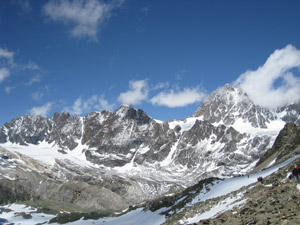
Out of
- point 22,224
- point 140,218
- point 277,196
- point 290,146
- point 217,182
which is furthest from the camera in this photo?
point 22,224

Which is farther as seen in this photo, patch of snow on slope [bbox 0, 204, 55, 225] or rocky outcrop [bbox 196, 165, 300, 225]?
patch of snow on slope [bbox 0, 204, 55, 225]

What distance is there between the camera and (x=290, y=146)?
8731 cm

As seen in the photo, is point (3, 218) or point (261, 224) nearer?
point (261, 224)

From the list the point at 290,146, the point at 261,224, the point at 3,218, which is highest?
the point at 3,218

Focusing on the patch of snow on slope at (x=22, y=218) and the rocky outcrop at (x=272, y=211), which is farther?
the patch of snow on slope at (x=22, y=218)

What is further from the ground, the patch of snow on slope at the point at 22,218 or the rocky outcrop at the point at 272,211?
the patch of snow on slope at the point at 22,218

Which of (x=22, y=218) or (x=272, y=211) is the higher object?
(x=22, y=218)

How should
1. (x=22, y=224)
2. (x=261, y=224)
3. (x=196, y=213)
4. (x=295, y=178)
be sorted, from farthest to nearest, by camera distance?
(x=22, y=224), (x=196, y=213), (x=295, y=178), (x=261, y=224)

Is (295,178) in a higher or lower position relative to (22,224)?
lower

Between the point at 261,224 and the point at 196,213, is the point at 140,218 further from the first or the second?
the point at 261,224

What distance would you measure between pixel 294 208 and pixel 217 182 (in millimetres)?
36422

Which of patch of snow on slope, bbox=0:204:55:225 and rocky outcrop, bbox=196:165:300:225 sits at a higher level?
patch of snow on slope, bbox=0:204:55:225

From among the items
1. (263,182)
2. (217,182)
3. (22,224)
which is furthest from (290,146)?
(22,224)

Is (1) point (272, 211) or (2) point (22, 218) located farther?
(2) point (22, 218)
